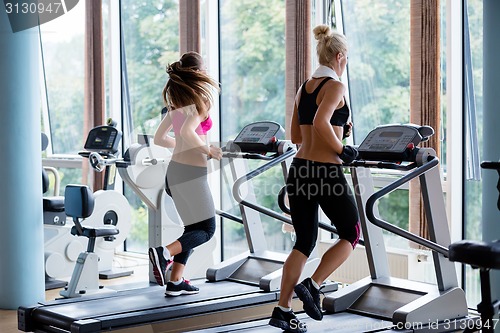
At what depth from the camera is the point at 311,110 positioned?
420 centimetres

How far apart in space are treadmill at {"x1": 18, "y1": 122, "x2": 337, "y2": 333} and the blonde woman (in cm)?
25

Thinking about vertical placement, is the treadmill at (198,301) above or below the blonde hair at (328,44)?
below

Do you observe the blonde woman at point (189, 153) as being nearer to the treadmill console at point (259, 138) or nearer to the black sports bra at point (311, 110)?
the treadmill console at point (259, 138)

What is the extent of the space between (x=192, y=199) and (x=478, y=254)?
206cm

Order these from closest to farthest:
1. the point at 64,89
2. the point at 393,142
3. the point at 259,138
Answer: the point at 393,142
the point at 259,138
the point at 64,89

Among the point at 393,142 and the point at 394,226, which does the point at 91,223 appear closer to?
the point at 393,142

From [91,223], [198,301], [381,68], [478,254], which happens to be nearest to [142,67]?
[91,223]

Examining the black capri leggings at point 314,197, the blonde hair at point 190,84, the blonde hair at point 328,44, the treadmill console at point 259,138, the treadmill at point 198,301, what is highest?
the blonde hair at point 328,44

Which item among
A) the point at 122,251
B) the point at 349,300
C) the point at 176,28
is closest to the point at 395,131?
the point at 349,300

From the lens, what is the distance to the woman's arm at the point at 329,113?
405 cm

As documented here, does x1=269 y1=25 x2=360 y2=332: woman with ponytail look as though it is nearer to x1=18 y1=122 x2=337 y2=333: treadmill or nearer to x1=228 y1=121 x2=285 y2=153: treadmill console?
x1=18 y1=122 x2=337 y2=333: treadmill

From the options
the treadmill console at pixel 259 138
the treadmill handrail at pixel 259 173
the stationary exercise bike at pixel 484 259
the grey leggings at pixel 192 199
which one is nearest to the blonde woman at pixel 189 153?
the grey leggings at pixel 192 199

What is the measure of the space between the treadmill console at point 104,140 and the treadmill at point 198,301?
77 cm

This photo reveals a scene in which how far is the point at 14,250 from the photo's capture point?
5684 mm
